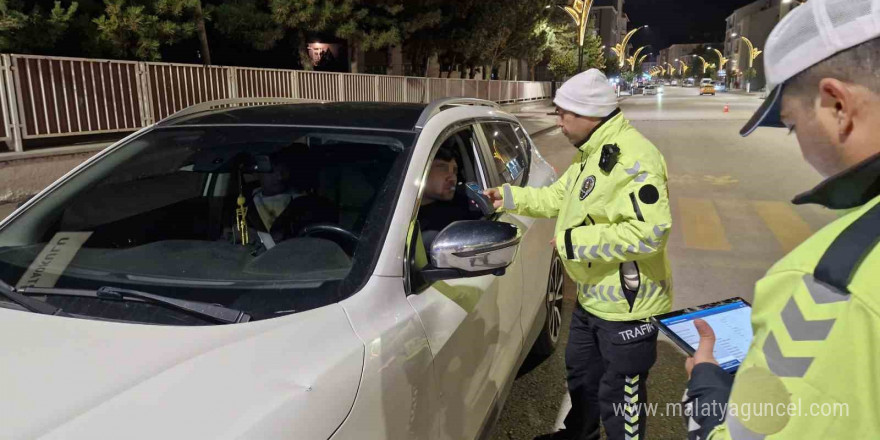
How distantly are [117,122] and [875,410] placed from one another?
936cm

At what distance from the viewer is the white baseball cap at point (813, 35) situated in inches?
34.1

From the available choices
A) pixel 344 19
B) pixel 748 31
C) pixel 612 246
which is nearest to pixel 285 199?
pixel 612 246

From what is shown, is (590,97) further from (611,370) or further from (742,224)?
(742,224)

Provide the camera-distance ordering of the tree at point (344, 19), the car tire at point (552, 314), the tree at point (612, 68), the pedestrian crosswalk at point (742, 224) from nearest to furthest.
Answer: the car tire at point (552, 314) < the pedestrian crosswalk at point (742, 224) < the tree at point (344, 19) < the tree at point (612, 68)

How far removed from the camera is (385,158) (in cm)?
234

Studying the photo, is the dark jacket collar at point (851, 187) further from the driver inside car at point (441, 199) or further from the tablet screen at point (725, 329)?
the driver inside car at point (441, 199)

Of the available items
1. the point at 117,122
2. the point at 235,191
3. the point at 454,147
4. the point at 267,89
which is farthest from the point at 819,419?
the point at 267,89

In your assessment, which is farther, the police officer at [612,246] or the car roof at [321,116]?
the car roof at [321,116]

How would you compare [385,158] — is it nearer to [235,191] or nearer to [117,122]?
[235,191]

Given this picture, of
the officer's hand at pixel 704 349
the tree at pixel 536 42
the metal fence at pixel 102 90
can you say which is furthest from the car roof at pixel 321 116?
the tree at pixel 536 42

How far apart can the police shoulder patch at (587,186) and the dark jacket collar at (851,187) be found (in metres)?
1.34

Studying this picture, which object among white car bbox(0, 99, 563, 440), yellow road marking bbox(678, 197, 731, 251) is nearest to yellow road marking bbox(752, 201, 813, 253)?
yellow road marking bbox(678, 197, 731, 251)

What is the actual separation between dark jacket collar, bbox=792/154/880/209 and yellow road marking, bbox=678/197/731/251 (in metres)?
6.05

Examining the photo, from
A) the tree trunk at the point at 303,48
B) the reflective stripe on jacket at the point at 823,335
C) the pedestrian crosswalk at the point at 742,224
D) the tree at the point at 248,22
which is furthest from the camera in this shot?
the tree trunk at the point at 303,48
